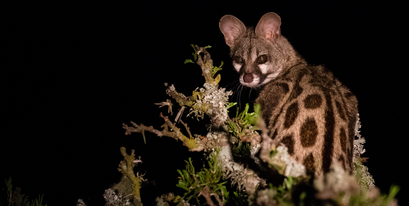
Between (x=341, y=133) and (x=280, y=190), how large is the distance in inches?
56.0

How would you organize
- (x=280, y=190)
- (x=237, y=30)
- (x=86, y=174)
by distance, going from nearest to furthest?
1. (x=280, y=190)
2. (x=237, y=30)
3. (x=86, y=174)

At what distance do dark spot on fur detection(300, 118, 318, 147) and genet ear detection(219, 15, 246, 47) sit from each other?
2252 millimetres

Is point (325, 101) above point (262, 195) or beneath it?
above

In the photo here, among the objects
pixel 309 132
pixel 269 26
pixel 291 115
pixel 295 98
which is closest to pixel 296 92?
pixel 295 98

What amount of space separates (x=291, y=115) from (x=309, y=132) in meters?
0.31

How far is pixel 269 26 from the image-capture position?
4.08 meters

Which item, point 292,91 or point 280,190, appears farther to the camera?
point 292,91

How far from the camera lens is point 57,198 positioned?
577 cm

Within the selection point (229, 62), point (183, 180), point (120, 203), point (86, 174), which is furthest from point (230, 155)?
point (86, 174)

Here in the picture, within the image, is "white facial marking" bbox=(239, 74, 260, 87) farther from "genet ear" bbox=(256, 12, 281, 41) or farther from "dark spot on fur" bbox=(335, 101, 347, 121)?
"dark spot on fur" bbox=(335, 101, 347, 121)

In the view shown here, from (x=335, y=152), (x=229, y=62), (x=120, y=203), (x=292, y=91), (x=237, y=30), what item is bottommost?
(x=335, y=152)

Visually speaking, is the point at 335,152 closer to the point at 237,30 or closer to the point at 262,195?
the point at 262,195

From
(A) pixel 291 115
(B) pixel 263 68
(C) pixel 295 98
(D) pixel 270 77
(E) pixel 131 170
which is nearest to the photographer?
(E) pixel 131 170

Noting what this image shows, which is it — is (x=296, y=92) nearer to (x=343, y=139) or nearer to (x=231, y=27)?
(x=343, y=139)
